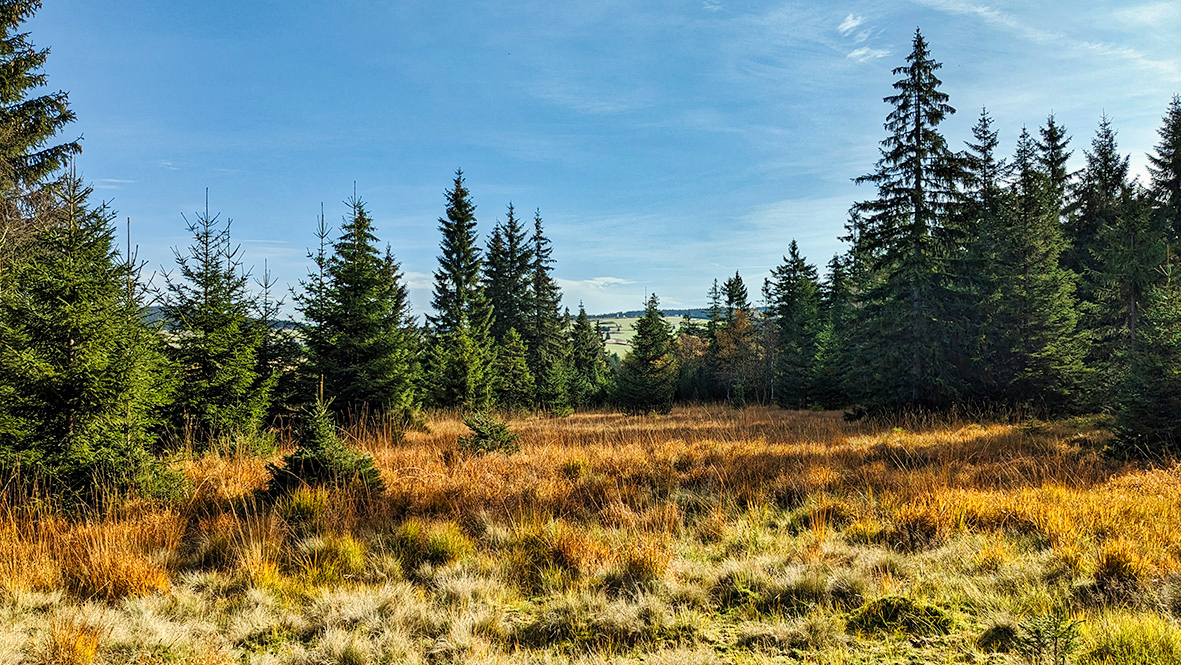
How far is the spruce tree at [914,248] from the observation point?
54.1ft

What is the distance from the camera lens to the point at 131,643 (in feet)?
9.23

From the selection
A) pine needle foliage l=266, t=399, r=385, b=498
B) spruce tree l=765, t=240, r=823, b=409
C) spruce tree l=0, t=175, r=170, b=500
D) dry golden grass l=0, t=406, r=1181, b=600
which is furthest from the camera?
spruce tree l=765, t=240, r=823, b=409

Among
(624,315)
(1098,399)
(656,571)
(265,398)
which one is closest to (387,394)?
(265,398)

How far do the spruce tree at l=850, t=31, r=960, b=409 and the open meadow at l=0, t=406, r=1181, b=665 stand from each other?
11.5 m

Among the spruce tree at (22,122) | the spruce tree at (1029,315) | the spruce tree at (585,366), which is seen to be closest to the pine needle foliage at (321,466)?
the spruce tree at (22,122)

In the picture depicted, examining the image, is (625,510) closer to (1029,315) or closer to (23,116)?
(23,116)

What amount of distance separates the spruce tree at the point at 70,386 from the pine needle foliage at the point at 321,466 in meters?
1.35

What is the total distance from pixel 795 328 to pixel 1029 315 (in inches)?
728

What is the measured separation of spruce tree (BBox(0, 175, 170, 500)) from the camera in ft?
16.2

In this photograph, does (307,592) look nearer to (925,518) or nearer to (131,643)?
(131,643)

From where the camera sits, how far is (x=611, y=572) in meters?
3.68

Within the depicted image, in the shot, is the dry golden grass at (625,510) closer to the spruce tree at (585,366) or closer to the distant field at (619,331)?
the spruce tree at (585,366)

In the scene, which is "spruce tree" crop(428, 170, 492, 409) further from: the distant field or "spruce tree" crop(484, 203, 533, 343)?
the distant field

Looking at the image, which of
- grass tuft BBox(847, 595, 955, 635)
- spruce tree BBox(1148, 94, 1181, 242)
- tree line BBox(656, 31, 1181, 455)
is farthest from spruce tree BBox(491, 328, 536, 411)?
spruce tree BBox(1148, 94, 1181, 242)
